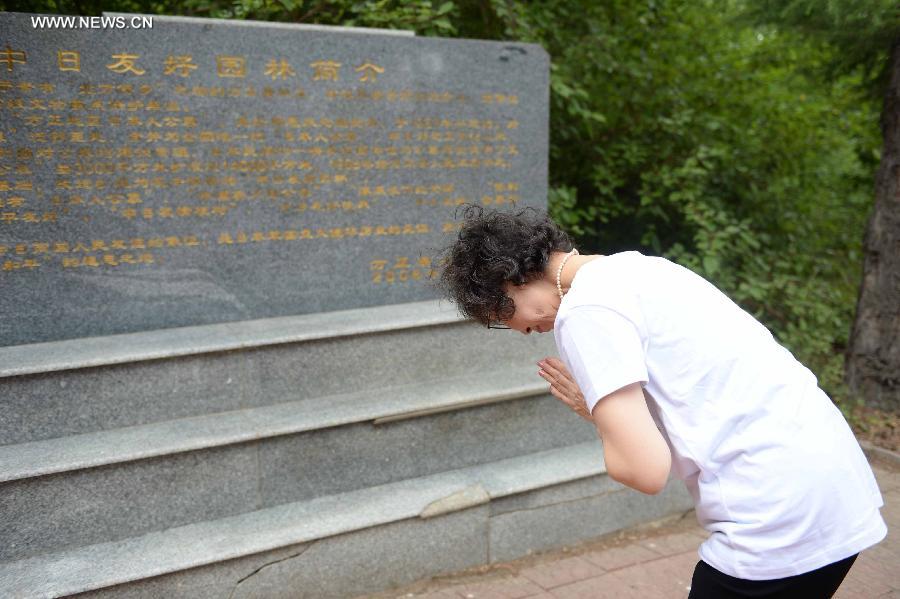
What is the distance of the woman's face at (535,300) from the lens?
5.88ft

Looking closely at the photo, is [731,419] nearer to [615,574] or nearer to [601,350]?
[601,350]

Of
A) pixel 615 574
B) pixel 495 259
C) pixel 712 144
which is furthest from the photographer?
pixel 712 144

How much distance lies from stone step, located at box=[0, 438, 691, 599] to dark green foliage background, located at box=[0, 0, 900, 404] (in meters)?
2.27

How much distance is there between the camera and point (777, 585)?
5.17 ft

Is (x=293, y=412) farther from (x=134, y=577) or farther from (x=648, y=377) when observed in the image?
(x=648, y=377)

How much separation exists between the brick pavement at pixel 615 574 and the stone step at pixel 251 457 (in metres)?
0.48

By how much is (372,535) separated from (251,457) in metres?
0.56

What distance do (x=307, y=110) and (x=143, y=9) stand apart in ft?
7.58

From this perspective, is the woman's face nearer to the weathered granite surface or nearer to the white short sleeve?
the white short sleeve

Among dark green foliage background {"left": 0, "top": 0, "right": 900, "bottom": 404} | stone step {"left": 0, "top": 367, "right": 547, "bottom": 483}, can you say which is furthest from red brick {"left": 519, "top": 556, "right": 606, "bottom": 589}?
dark green foliage background {"left": 0, "top": 0, "right": 900, "bottom": 404}

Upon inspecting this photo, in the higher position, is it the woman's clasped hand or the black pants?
the woman's clasped hand

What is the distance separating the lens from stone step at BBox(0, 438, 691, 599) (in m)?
2.84

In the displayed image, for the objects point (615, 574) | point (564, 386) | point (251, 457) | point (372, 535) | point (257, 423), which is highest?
point (564, 386)

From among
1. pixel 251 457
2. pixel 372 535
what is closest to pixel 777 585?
pixel 372 535
